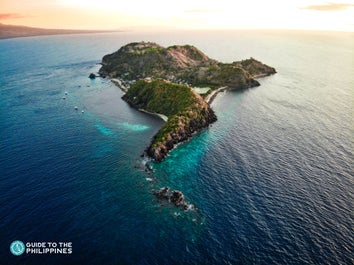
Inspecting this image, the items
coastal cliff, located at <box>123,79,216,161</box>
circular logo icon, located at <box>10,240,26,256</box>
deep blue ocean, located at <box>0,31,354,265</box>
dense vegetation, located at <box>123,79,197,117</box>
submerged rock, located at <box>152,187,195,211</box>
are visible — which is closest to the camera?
circular logo icon, located at <box>10,240,26,256</box>

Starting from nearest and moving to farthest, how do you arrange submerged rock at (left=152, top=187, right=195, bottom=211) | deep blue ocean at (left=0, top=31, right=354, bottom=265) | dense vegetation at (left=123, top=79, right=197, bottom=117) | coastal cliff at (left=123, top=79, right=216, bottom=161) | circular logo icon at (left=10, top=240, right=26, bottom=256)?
1. circular logo icon at (left=10, top=240, right=26, bottom=256)
2. deep blue ocean at (left=0, top=31, right=354, bottom=265)
3. submerged rock at (left=152, top=187, right=195, bottom=211)
4. coastal cliff at (left=123, top=79, right=216, bottom=161)
5. dense vegetation at (left=123, top=79, right=197, bottom=117)

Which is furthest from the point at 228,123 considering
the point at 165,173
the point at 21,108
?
the point at 21,108

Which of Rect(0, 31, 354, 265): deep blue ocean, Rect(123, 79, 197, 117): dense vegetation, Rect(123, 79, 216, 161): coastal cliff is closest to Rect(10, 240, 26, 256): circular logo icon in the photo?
Rect(0, 31, 354, 265): deep blue ocean

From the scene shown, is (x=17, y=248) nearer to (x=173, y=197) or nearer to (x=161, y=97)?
(x=173, y=197)

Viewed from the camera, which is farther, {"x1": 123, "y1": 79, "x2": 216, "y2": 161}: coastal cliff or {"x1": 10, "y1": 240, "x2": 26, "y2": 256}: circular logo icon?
{"x1": 123, "y1": 79, "x2": 216, "y2": 161}: coastal cliff

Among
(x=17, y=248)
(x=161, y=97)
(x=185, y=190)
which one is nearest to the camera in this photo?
(x=17, y=248)

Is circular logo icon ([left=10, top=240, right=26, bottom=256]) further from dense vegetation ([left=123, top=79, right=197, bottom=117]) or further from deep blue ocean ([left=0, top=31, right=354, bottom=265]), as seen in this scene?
dense vegetation ([left=123, top=79, right=197, bottom=117])

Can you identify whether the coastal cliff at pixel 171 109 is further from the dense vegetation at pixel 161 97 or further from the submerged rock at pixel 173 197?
the submerged rock at pixel 173 197

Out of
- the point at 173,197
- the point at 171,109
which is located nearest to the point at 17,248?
the point at 173,197
